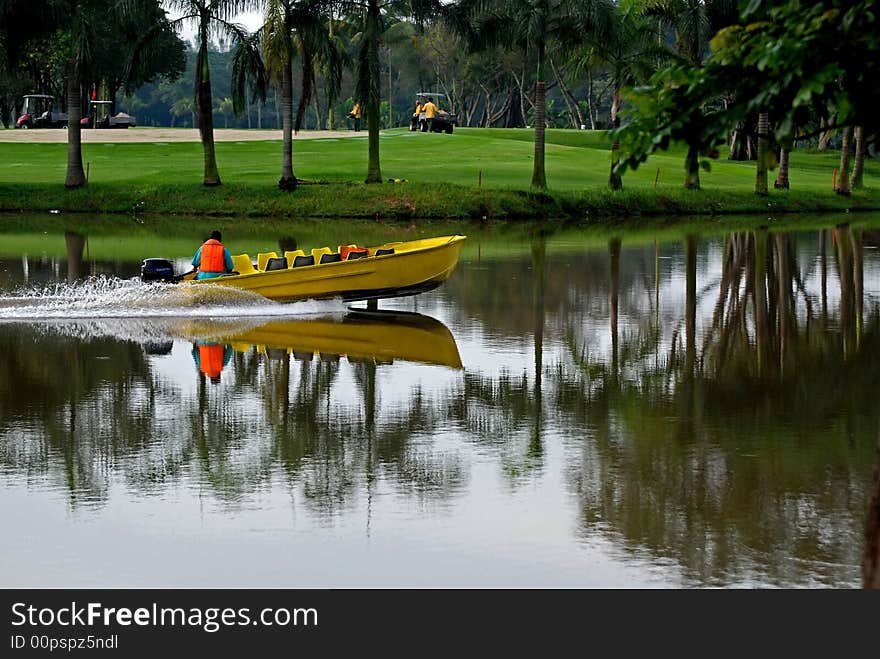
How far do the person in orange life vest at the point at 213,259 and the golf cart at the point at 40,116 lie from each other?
67.8 meters

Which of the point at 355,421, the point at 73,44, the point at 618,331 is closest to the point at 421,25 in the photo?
Result: the point at 73,44

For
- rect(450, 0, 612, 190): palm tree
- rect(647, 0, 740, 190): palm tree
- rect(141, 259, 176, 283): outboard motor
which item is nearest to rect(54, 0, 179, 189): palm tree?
rect(450, 0, 612, 190): palm tree

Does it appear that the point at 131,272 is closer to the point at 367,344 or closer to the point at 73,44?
the point at 367,344

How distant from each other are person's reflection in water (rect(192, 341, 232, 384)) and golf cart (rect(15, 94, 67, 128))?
7112 centimetres

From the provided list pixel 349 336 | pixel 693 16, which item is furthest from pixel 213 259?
pixel 693 16

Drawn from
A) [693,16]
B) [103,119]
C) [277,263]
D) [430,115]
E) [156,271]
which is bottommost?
[156,271]

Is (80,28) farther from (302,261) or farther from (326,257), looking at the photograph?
(326,257)

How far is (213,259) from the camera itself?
2366cm

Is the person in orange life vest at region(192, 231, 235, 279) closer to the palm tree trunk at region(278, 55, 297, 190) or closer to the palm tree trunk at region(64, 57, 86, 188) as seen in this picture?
the palm tree trunk at region(278, 55, 297, 190)

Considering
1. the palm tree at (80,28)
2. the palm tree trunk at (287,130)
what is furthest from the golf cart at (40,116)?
the palm tree trunk at (287,130)

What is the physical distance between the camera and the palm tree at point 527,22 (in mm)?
50438

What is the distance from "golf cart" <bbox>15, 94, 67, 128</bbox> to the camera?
292 ft

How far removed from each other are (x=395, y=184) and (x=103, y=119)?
45.7 metres
